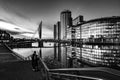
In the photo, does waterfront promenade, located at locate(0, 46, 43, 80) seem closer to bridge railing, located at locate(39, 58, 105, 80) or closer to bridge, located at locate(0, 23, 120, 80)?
bridge, located at locate(0, 23, 120, 80)

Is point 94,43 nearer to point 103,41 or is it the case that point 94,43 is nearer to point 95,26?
point 103,41

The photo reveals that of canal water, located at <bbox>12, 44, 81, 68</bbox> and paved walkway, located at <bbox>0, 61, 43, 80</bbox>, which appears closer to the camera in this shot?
paved walkway, located at <bbox>0, 61, 43, 80</bbox>

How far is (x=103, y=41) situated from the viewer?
96.0 m

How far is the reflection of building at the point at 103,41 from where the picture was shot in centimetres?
7588

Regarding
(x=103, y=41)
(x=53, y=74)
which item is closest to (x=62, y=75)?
(x=53, y=74)

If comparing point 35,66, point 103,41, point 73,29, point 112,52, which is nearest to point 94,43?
point 103,41

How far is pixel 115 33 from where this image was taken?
88.2 meters

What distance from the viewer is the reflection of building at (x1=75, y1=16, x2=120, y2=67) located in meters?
75.9

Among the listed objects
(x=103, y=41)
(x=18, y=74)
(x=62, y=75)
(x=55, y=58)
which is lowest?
(x=55, y=58)

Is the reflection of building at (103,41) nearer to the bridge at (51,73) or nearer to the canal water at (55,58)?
the canal water at (55,58)

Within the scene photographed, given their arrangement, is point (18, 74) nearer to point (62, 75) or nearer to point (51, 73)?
point (51, 73)

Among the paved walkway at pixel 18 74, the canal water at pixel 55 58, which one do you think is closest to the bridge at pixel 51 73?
the paved walkway at pixel 18 74

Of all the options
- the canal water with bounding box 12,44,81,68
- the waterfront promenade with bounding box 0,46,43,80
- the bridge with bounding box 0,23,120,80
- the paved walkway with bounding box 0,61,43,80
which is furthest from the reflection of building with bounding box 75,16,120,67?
the paved walkway with bounding box 0,61,43,80

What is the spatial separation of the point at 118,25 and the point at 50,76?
96.7 m
